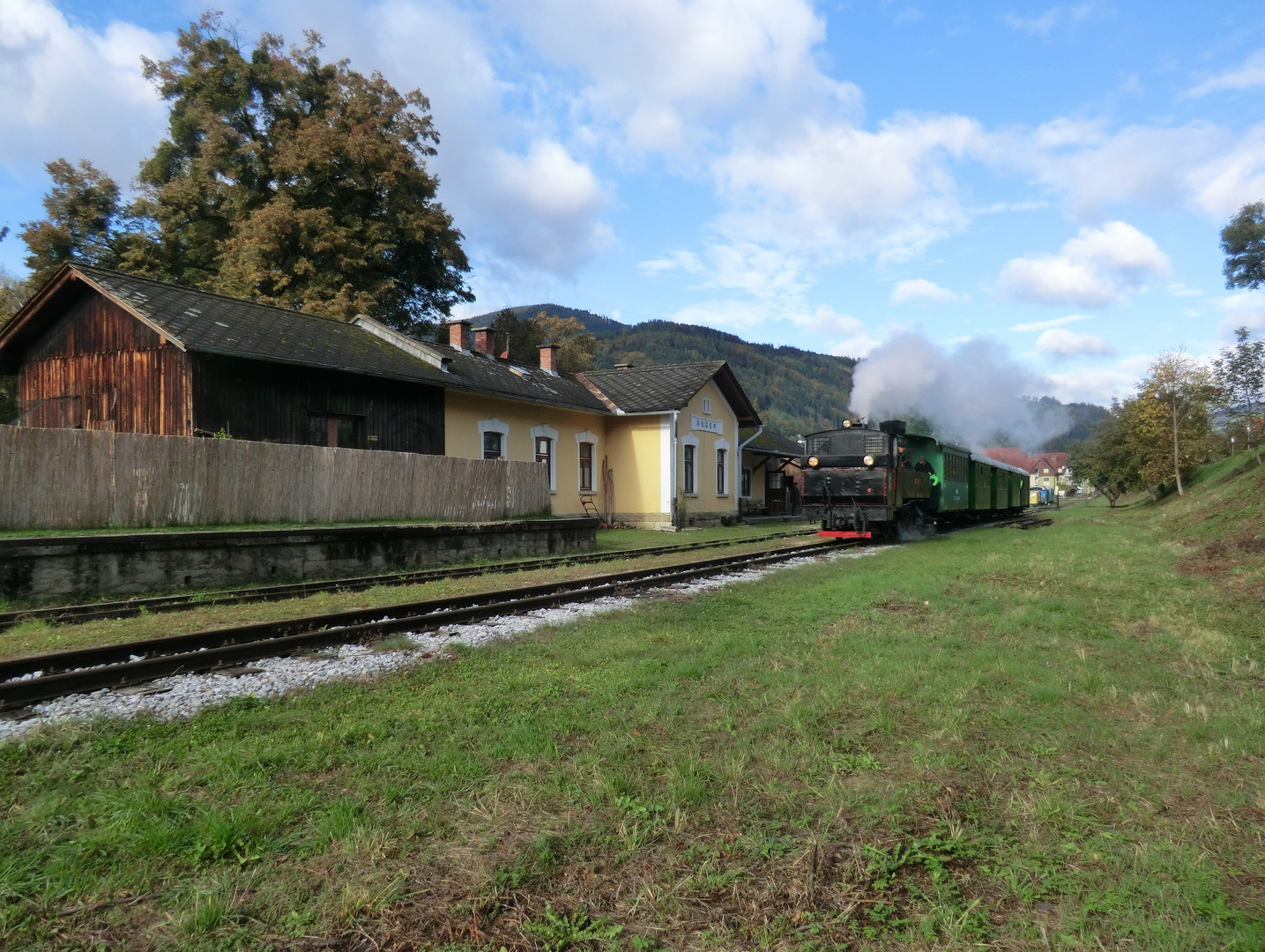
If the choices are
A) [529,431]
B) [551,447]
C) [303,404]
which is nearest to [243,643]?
[303,404]

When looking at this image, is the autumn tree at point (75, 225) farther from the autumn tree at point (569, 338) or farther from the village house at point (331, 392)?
the autumn tree at point (569, 338)

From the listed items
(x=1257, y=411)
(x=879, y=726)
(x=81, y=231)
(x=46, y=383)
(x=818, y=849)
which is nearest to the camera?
(x=818, y=849)

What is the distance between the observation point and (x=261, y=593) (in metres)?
9.80

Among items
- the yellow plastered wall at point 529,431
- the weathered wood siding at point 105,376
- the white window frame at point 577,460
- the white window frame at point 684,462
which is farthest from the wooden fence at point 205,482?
the white window frame at point 684,462

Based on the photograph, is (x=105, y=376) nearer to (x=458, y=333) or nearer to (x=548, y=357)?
(x=458, y=333)

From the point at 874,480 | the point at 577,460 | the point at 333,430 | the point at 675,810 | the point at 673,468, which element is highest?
the point at 333,430

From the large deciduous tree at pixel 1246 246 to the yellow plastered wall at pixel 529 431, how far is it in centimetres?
3176

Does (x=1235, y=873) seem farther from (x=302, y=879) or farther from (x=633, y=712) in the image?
(x=302, y=879)

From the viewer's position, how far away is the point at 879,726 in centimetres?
441

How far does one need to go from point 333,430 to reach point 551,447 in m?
7.65

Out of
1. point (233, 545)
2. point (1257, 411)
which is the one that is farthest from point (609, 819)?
point (1257, 411)

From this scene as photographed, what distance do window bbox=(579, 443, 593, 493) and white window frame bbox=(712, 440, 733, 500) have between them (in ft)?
17.5

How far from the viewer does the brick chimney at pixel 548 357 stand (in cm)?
2681

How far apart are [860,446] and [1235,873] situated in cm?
1632
